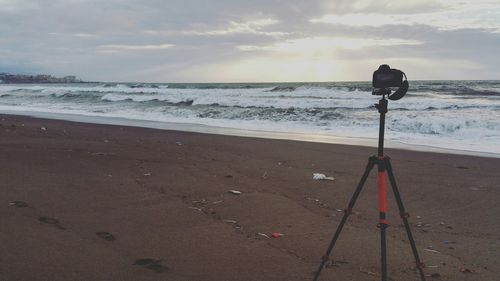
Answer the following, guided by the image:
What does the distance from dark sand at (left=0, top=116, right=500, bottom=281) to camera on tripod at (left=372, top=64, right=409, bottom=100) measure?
1.36 meters

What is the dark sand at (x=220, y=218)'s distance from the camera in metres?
3.32

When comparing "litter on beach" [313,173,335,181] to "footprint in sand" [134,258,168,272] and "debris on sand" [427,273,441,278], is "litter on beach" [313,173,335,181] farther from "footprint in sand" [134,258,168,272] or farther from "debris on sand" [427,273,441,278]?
"footprint in sand" [134,258,168,272]

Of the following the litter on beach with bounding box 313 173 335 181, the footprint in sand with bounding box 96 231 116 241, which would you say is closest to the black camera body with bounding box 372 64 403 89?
the footprint in sand with bounding box 96 231 116 241

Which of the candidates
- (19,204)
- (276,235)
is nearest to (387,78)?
(276,235)

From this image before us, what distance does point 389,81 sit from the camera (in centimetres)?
281

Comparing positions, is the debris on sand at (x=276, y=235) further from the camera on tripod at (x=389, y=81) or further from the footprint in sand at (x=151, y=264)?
the camera on tripod at (x=389, y=81)

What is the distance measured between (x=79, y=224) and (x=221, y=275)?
158 centimetres

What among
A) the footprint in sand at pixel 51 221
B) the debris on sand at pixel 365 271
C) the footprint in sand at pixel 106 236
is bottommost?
the debris on sand at pixel 365 271

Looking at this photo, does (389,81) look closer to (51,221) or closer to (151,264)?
(151,264)

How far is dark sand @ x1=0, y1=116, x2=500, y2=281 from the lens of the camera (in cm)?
332

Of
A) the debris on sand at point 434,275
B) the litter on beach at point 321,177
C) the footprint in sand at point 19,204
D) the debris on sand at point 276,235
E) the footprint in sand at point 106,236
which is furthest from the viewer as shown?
the litter on beach at point 321,177

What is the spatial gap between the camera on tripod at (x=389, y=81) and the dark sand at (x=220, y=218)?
4.46 feet

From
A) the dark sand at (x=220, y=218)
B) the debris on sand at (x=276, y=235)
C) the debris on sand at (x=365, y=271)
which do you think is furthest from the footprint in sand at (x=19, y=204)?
the debris on sand at (x=365, y=271)

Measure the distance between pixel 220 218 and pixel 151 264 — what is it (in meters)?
1.34
